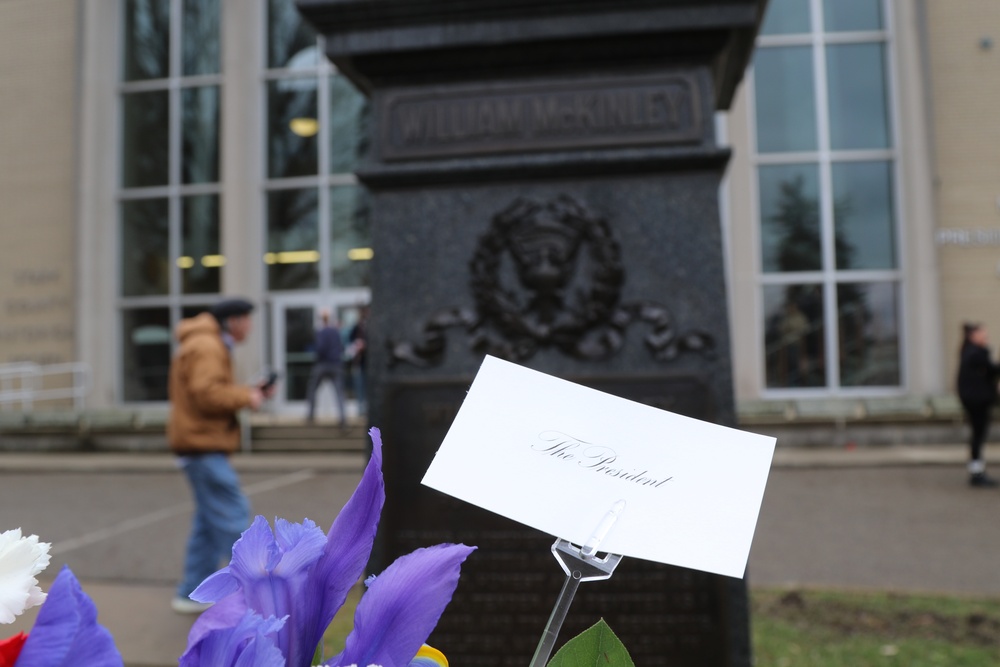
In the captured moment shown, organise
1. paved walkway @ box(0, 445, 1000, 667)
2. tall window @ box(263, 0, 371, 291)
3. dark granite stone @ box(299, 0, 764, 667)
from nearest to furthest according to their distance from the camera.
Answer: dark granite stone @ box(299, 0, 764, 667), paved walkway @ box(0, 445, 1000, 667), tall window @ box(263, 0, 371, 291)

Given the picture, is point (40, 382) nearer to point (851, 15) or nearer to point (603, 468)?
point (851, 15)

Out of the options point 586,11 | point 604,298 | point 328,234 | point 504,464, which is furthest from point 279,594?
point 328,234

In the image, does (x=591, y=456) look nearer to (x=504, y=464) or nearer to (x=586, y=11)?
(x=504, y=464)

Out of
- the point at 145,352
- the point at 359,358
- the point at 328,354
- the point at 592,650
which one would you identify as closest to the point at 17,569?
the point at 592,650

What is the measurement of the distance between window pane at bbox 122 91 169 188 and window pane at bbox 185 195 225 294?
0.94 meters

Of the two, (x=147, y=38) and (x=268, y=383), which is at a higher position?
(x=147, y=38)

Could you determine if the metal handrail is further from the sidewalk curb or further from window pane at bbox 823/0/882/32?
window pane at bbox 823/0/882/32

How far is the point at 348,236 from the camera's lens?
624 inches

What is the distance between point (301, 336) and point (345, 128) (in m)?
3.93

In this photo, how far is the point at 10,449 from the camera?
13.0 meters

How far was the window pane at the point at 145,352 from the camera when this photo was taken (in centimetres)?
1628

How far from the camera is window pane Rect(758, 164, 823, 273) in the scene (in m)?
14.5

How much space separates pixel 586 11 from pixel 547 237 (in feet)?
2.39

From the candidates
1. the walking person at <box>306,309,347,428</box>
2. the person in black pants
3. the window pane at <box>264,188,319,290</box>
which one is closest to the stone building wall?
the window pane at <box>264,188,319,290</box>
